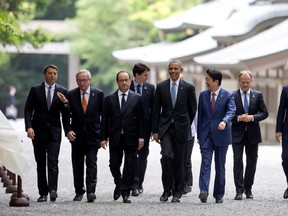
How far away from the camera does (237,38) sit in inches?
1857

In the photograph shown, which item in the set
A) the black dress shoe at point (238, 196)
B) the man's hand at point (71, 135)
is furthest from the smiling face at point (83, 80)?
the black dress shoe at point (238, 196)

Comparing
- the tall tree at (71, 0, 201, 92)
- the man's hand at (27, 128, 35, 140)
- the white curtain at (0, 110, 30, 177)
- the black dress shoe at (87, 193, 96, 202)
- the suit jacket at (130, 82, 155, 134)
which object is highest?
the tall tree at (71, 0, 201, 92)

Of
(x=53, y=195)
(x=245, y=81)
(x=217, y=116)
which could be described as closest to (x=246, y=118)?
(x=245, y=81)

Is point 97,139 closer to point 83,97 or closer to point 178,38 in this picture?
point 83,97

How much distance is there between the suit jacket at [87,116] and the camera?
1594 cm

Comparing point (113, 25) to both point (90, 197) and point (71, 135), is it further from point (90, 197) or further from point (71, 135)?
point (90, 197)

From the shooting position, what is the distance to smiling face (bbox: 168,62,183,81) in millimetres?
15566

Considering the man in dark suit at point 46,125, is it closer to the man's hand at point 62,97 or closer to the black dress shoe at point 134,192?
the man's hand at point 62,97

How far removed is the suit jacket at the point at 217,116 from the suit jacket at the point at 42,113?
71.5 inches

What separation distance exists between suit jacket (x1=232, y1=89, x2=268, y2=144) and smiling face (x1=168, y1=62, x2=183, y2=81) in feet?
4.09

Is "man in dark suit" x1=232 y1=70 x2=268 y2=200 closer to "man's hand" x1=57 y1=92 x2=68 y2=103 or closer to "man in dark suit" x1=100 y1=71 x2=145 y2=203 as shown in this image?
"man in dark suit" x1=100 y1=71 x2=145 y2=203

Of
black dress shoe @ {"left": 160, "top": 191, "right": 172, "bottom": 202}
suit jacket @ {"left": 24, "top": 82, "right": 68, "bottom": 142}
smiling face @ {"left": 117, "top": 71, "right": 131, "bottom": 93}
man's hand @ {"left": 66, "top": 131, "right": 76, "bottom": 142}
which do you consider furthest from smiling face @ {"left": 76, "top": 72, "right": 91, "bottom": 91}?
black dress shoe @ {"left": 160, "top": 191, "right": 172, "bottom": 202}

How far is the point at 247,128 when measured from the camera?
16.6 m

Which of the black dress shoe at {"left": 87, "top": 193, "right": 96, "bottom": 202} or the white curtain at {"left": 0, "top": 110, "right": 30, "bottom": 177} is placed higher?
the white curtain at {"left": 0, "top": 110, "right": 30, "bottom": 177}
